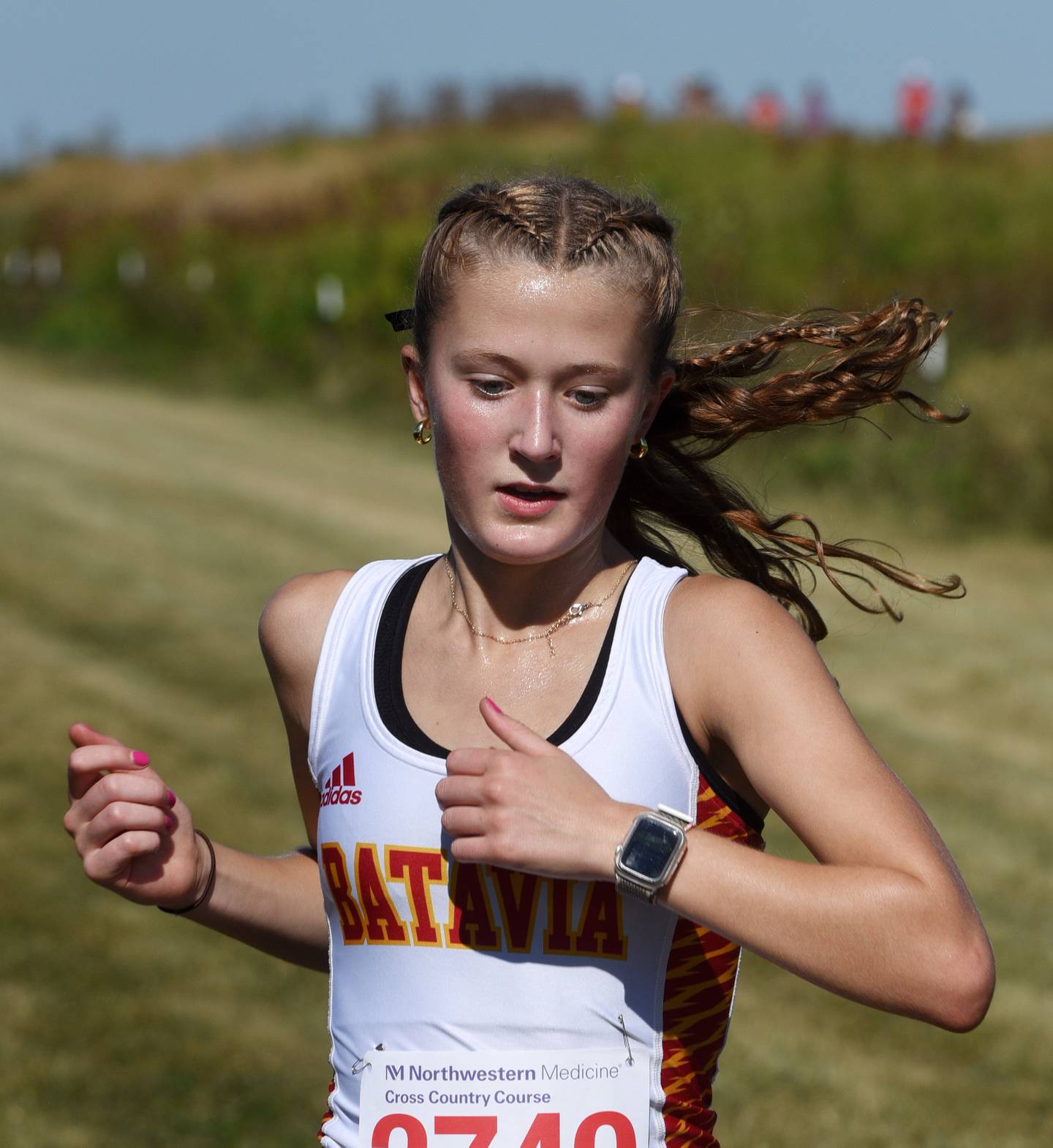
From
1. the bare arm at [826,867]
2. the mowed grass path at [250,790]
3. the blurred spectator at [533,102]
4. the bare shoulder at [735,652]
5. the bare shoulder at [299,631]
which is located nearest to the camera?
the bare arm at [826,867]

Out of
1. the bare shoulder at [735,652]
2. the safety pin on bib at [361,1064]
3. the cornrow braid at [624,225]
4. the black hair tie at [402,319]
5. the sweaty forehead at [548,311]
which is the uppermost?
the cornrow braid at [624,225]

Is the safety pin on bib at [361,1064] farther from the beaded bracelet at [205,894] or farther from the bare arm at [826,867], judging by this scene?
the bare arm at [826,867]

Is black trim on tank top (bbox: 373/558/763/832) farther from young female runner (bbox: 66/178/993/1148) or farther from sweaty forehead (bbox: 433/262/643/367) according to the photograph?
sweaty forehead (bbox: 433/262/643/367)

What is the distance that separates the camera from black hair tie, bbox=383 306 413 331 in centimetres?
243

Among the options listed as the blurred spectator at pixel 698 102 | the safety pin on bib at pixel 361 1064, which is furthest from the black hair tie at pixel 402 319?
the blurred spectator at pixel 698 102

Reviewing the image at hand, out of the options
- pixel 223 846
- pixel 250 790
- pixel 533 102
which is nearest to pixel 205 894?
pixel 223 846

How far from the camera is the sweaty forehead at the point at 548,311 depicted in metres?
2.06

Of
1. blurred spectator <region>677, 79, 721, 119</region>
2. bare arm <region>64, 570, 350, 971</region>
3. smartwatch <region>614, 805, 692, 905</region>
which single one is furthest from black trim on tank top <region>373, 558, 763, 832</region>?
blurred spectator <region>677, 79, 721, 119</region>

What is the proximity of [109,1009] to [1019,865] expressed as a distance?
3674mm

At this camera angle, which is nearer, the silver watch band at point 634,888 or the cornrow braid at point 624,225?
the silver watch band at point 634,888

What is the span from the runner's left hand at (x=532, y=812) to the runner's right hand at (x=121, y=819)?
466mm

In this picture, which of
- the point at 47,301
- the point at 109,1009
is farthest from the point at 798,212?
the point at 109,1009

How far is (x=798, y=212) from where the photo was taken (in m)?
20.4

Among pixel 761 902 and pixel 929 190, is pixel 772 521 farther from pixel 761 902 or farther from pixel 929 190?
pixel 929 190
